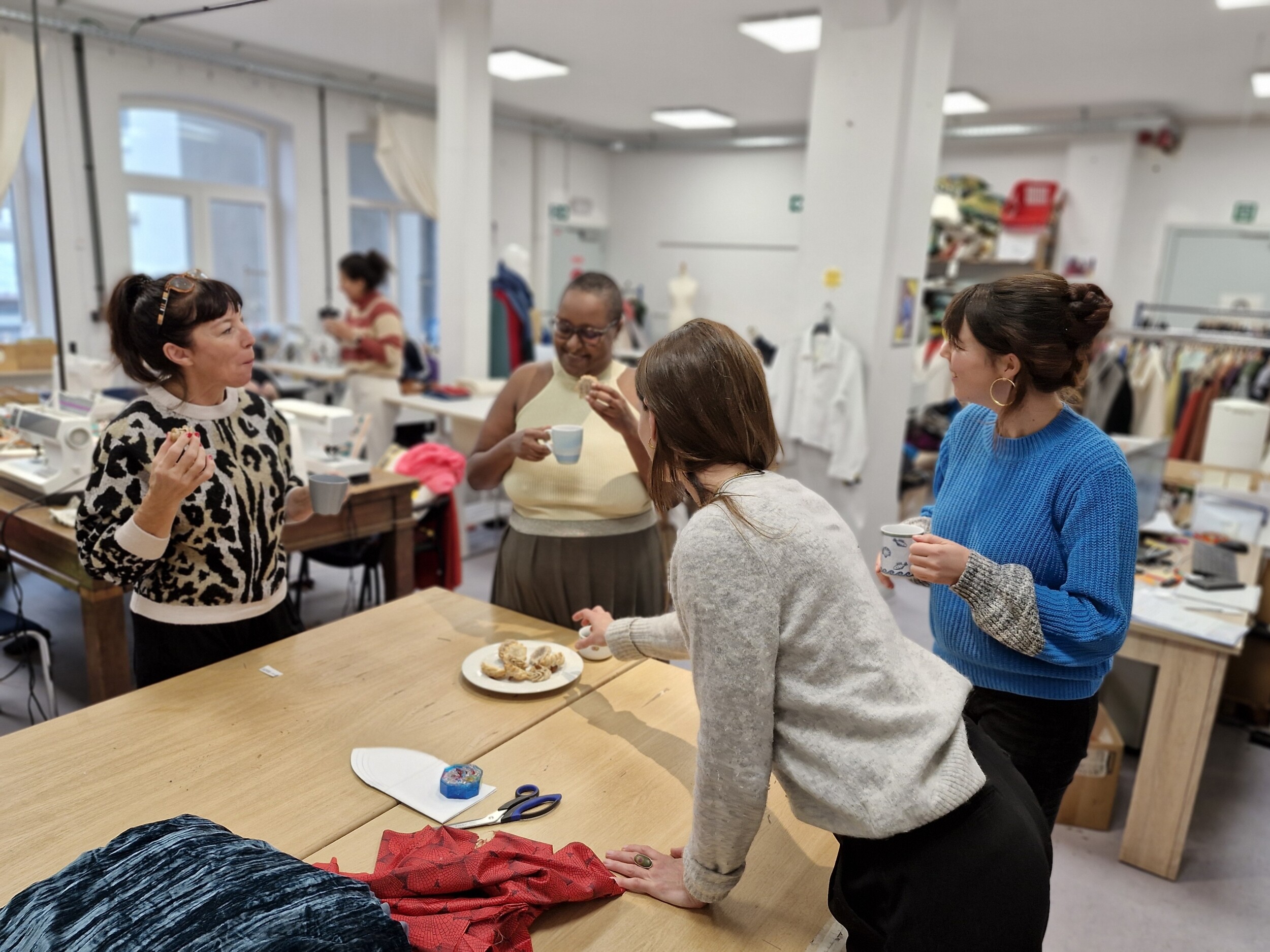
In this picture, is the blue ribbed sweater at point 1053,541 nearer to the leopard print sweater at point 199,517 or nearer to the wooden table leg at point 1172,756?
the wooden table leg at point 1172,756

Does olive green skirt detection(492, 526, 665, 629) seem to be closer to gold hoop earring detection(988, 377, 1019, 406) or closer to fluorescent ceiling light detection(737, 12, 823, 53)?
gold hoop earring detection(988, 377, 1019, 406)

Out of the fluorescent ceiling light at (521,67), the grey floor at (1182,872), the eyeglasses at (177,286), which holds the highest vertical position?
the fluorescent ceiling light at (521,67)

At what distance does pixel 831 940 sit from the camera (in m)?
1.17

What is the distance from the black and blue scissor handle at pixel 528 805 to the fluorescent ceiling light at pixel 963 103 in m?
7.03

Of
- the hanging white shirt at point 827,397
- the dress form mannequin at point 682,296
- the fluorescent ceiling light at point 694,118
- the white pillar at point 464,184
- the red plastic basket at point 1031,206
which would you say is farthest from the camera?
the dress form mannequin at point 682,296

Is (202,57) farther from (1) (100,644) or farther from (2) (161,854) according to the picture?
(2) (161,854)

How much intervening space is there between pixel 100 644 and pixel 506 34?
16.9ft

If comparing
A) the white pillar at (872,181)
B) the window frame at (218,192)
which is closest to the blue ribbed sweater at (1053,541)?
the white pillar at (872,181)

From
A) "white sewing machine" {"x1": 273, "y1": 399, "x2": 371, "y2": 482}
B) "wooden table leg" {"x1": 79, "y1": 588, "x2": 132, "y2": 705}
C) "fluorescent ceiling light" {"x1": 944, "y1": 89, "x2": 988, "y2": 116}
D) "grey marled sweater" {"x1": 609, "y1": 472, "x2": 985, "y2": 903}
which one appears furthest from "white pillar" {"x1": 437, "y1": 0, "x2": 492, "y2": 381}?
"grey marled sweater" {"x1": 609, "y1": 472, "x2": 985, "y2": 903}

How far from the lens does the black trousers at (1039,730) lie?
161 cm

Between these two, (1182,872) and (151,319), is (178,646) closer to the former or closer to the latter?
(151,319)

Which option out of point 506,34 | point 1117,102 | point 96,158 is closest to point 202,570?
point 506,34

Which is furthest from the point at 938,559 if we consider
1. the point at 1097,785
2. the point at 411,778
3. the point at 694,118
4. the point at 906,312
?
the point at 694,118

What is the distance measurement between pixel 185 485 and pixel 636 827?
1.00m
